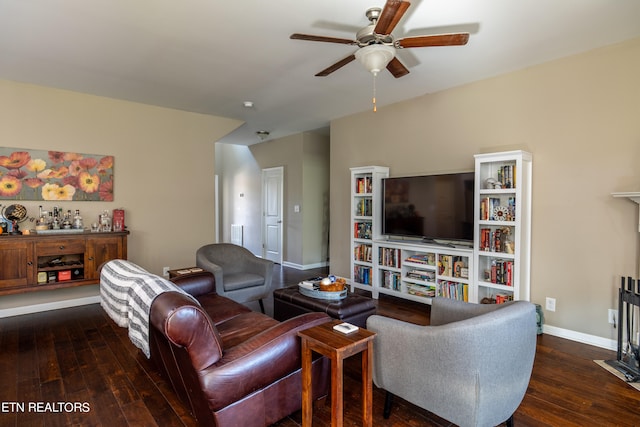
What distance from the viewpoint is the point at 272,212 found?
24.0 feet

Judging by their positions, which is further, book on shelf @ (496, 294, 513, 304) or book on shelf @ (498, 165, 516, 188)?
book on shelf @ (496, 294, 513, 304)

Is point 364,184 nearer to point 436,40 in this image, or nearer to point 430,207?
point 430,207

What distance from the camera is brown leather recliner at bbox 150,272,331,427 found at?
1.57m

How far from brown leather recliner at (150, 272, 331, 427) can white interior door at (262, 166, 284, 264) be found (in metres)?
5.06

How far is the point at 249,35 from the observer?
279 cm

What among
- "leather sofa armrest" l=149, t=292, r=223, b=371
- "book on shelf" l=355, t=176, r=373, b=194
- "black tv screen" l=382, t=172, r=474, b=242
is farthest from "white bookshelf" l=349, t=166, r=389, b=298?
"leather sofa armrest" l=149, t=292, r=223, b=371

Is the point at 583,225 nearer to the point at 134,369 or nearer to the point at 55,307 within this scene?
the point at 134,369

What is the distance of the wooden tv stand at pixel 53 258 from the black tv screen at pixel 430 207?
335 cm

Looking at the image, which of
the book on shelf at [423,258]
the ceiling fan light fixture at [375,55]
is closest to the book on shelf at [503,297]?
the book on shelf at [423,258]

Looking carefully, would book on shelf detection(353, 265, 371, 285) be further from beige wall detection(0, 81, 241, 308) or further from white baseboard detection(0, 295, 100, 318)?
white baseboard detection(0, 295, 100, 318)

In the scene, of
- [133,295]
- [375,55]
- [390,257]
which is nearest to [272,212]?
[390,257]

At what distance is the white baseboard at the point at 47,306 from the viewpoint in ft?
12.8

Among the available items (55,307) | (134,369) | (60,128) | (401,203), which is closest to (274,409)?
(134,369)

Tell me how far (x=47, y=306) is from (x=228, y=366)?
3773 mm
